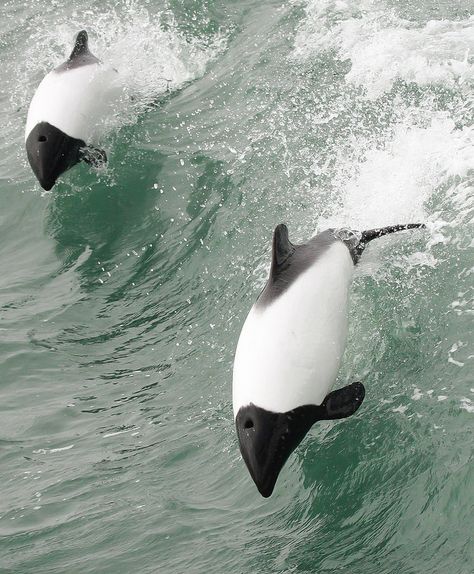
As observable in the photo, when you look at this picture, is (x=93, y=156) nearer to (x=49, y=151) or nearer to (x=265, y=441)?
(x=49, y=151)

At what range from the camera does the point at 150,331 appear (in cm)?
852

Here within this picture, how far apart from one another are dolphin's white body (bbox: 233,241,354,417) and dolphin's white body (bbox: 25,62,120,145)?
14.8 ft

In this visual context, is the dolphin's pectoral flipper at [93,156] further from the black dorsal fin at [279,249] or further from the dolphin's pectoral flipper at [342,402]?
the dolphin's pectoral flipper at [342,402]

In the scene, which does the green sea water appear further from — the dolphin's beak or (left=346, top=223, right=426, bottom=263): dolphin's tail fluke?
the dolphin's beak

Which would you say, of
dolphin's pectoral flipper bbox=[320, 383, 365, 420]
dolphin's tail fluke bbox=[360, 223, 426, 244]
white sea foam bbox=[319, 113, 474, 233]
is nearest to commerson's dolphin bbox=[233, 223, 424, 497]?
dolphin's pectoral flipper bbox=[320, 383, 365, 420]

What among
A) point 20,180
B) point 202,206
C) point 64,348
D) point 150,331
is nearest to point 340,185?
point 202,206

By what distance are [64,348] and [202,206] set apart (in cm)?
221

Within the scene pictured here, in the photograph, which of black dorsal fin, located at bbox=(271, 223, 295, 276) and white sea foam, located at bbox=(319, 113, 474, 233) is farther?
white sea foam, located at bbox=(319, 113, 474, 233)

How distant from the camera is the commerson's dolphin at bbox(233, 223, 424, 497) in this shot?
581cm

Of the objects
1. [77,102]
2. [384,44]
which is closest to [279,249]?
[77,102]

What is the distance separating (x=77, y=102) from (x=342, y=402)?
5.63 meters

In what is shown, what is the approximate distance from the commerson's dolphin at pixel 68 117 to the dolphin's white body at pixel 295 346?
4310mm

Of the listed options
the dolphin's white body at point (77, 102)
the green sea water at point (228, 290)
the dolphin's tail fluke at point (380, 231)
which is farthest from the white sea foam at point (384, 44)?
the dolphin's tail fluke at point (380, 231)

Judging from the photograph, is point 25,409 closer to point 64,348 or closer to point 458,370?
point 64,348
